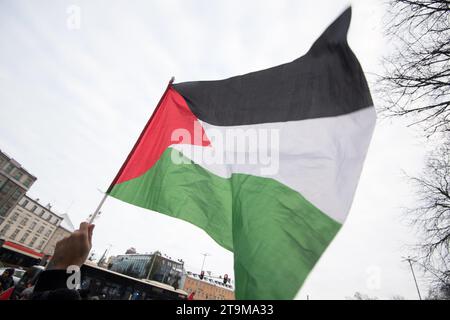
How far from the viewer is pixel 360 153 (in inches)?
87.8

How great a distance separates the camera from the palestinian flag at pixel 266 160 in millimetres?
2105

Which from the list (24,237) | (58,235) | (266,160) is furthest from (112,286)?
(58,235)

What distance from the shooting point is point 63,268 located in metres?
1.69

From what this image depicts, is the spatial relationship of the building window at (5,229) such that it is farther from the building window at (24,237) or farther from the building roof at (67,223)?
the building roof at (67,223)

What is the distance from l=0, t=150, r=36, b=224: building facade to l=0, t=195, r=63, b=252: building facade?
370 centimetres

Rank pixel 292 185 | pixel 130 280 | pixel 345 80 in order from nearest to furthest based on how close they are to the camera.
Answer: pixel 292 185
pixel 345 80
pixel 130 280

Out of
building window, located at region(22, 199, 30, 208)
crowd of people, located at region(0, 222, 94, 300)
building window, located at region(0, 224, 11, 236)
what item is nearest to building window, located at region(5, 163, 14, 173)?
building window, located at region(22, 199, 30, 208)

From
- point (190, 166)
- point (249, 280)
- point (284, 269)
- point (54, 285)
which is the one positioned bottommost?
point (54, 285)

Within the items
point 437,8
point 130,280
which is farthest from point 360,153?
point 130,280

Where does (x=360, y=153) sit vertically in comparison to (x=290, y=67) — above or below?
below

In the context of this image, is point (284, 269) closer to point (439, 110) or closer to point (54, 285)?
point (54, 285)

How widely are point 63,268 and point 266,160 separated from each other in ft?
7.07

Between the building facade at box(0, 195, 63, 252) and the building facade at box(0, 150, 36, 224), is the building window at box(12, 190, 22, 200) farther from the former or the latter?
the building facade at box(0, 195, 63, 252)

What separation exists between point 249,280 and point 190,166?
1.87 metres
